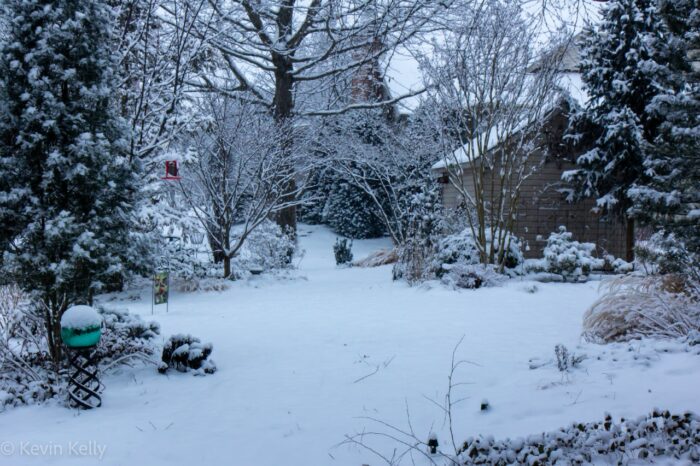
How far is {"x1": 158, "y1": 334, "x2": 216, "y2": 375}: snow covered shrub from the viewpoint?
428 cm

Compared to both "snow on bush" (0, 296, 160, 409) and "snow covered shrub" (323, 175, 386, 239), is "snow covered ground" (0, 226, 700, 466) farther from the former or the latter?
"snow covered shrub" (323, 175, 386, 239)

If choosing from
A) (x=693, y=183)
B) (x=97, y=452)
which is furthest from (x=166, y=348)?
(x=693, y=183)

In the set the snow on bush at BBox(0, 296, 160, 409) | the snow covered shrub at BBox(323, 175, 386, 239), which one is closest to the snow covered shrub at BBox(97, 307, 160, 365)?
the snow on bush at BBox(0, 296, 160, 409)

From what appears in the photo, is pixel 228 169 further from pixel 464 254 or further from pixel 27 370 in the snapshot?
pixel 27 370

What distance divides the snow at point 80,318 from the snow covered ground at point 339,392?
1.89 feet

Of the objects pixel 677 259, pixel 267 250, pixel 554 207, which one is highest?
pixel 554 207

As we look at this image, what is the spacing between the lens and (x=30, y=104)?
155 inches

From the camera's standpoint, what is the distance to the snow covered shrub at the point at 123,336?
179 inches

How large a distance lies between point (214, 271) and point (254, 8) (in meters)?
6.03

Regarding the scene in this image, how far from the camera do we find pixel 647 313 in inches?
179

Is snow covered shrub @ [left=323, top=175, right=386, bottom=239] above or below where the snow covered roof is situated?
below

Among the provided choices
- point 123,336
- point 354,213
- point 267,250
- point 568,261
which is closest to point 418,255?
point 568,261

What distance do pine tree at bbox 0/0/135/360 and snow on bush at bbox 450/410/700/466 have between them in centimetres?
307

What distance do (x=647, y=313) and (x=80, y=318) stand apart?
4.46m
